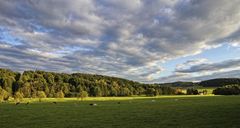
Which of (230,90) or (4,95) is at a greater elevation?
(230,90)

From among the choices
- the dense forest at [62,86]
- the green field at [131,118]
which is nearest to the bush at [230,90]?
the dense forest at [62,86]

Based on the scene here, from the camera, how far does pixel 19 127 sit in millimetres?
24766

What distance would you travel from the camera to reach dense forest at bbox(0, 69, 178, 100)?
137 metres

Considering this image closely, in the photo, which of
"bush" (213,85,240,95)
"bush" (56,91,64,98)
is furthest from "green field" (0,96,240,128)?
"bush" (213,85,240,95)

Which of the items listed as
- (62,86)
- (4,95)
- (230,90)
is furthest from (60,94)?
(230,90)

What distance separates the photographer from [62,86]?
155 meters

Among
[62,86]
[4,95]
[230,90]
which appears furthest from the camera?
[62,86]

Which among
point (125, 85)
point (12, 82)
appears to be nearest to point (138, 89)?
point (125, 85)

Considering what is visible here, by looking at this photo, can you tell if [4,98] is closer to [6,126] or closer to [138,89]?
[138,89]

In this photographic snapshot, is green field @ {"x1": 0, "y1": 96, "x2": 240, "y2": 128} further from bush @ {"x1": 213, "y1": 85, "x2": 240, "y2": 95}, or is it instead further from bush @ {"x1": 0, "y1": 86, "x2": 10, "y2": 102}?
bush @ {"x1": 213, "y1": 85, "x2": 240, "y2": 95}

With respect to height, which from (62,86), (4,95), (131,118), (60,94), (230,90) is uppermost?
(62,86)

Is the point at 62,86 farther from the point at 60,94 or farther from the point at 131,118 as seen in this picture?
the point at 131,118

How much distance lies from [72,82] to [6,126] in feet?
462

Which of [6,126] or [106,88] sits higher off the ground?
[106,88]
